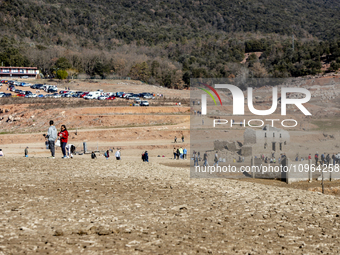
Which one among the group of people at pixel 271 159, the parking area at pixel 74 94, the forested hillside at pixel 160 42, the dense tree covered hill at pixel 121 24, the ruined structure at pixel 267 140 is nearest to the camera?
the group of people at pixel 271 159

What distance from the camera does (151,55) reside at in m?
124

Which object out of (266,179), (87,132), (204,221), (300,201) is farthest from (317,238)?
(87,132)

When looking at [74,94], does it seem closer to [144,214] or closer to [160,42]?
[144,214]

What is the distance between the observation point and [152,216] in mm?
9125

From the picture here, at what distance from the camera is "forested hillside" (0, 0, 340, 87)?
3789 inches

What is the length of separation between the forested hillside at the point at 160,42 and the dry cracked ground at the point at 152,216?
3159 inches

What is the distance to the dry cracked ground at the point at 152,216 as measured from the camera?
7.18m

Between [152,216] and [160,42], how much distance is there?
145 meters

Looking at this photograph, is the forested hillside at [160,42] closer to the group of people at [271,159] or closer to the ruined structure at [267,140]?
the ruined structure at [267,140]

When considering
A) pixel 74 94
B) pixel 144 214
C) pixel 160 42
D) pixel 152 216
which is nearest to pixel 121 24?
pixel 160 42

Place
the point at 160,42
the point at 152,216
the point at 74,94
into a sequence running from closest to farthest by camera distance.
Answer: the point at 152,216 → the point at 74,94 → the point at 160,42

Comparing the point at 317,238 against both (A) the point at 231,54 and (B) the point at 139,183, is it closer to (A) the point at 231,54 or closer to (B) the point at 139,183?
(B) the point at 139,183

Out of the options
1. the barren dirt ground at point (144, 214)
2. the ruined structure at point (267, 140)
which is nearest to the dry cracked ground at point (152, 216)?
the barren dirt ground at point (144, 214)

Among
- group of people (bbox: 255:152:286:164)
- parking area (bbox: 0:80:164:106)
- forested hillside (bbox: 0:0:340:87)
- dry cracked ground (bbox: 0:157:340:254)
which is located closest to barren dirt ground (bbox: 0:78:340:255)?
dry cracked ground (bbox: 0:157:340:254)
